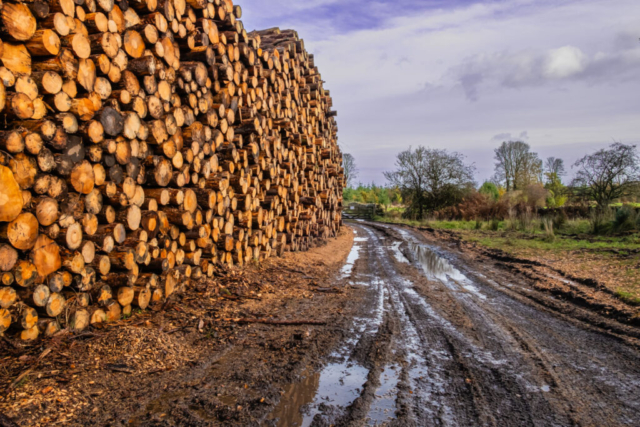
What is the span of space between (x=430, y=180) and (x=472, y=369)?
3084cm

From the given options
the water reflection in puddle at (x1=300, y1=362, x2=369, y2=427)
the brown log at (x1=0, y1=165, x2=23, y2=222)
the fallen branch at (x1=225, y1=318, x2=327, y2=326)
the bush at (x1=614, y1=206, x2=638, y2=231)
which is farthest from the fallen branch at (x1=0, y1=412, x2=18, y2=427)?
the bush at (x1=614, y1=206, x2=638, y2=231)

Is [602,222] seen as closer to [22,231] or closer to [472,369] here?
[472,369]

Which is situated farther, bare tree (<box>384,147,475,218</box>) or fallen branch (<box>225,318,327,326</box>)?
bare tree (<box>384,147,475,218</box>)

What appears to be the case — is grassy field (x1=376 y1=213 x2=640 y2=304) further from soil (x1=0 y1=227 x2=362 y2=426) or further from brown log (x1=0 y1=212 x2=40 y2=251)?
brown log (x1=0 y1=212 x2=40 y2=251)

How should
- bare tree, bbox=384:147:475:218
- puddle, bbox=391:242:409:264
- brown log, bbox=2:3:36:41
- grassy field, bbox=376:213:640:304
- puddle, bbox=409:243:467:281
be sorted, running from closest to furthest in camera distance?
1. brown log, bbox=2:3:36:41
2. grassy field, bbox=376:213:640:304
3. puddle, bbox=409:243:467:281
4. puddle, bbox=391:242:409:264
5. bare tree, bbox=384:147:475:218

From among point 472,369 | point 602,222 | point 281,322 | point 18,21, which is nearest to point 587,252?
point 602,222

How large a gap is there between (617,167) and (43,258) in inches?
950

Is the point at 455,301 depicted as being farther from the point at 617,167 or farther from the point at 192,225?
the point at 617,167

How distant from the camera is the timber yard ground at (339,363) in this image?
2.80 m

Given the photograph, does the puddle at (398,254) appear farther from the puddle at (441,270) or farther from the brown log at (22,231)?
the brown log at (22,231)

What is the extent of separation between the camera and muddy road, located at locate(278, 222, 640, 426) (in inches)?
112

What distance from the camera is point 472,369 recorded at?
3570 mm

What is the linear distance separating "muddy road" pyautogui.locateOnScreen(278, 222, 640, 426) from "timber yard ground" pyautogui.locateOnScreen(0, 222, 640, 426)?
16 mm

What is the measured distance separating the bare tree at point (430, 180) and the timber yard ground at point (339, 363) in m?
26.7
